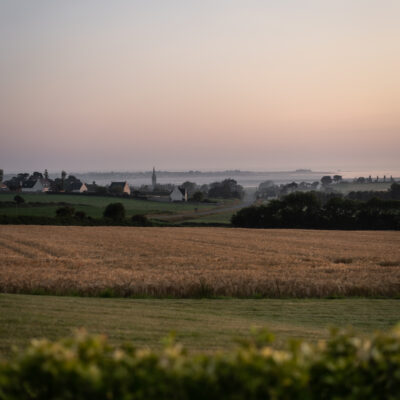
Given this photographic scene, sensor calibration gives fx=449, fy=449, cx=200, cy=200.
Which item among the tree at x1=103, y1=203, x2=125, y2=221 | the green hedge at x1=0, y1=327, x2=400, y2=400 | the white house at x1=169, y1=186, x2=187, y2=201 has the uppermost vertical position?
the white house at x1=169, y1=186, x2=187, y2=201

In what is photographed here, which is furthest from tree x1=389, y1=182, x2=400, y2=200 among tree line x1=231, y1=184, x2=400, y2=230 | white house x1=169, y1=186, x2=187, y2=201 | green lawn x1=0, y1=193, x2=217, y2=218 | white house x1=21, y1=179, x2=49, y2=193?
white house x1=21, y1=179, x2=49, y2=193

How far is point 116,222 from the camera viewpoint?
2618 inches

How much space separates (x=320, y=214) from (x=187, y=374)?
2921 inches

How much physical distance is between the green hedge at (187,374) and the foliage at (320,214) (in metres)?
72.4

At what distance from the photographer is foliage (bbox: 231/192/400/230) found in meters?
72.6

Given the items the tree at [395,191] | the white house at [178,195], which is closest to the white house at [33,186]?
the white house at [178,195]

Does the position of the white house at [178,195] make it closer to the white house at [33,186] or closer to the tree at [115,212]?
the white house at [33,186]

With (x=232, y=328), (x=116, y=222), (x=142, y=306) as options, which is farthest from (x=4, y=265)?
(x=116, y=222)

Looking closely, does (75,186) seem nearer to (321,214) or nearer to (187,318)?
(321,214)

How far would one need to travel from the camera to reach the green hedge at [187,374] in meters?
3.97

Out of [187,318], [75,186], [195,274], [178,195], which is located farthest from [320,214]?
[75,186]

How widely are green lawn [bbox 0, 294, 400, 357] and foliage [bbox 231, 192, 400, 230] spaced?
58660mm

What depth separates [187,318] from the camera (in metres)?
12.5

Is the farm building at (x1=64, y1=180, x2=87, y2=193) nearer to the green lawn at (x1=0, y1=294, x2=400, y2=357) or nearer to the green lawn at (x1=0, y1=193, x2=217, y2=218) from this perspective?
the green lawn at (x1=0, y1=193, x2=217, y2=218)
